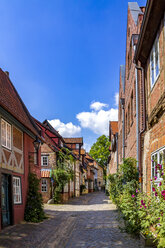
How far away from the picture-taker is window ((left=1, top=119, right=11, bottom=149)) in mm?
10523

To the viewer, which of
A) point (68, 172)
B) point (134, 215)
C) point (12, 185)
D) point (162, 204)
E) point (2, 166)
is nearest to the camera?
point (162, 204)

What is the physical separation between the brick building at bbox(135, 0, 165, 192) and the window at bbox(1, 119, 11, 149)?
16.2ft

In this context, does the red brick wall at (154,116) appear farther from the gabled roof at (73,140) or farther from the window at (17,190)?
the gabled roof at (73,140)

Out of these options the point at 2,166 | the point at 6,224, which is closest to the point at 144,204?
the point at 2,166

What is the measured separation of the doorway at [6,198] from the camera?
422 inches

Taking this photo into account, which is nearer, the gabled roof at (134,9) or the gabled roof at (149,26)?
the gabled roof at (149,26)

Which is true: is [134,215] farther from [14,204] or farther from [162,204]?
[14,204]

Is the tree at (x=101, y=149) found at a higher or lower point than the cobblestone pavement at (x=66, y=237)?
higher

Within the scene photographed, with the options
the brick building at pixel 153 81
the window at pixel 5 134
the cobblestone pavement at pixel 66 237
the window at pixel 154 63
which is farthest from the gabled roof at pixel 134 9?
the cobblestone pavement at pixel 66 237

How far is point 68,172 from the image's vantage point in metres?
23.9

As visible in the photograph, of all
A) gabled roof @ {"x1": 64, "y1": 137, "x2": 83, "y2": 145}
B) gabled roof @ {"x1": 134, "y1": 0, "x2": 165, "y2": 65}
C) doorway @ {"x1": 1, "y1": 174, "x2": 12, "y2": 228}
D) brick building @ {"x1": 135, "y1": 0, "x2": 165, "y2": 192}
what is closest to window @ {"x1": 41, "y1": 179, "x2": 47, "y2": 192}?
doorway @ {"x1": 1, "y1": 174, "x2": 12, "y2": 228}

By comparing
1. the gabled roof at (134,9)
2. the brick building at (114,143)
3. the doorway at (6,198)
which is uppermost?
the gabled roof at (134,9)

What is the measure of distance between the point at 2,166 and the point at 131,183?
5.15 metres

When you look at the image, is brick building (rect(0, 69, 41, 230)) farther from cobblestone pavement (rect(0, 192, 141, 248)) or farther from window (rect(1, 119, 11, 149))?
cobblestone pavement (rect(0, 192, 141, 248))
